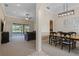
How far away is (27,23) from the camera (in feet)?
11.7

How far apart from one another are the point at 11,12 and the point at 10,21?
32cm

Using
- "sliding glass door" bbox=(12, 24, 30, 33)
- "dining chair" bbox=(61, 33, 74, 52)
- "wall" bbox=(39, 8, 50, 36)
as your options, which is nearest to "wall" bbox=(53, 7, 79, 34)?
"wall" bbox=(39, 8, 50, 36)

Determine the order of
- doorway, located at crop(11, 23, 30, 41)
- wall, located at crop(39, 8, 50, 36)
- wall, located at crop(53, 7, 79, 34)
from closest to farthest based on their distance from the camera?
doorway, located at crop(11, 23, 30, 41) < wall, located at crop(53, 7, 79, 34) < wall, located at crop(39, 8, 50, 36)

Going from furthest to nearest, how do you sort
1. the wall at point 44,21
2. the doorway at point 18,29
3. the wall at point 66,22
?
the wall at point 44,21 → the wall at point 66,22 → the doorway at point 18,29

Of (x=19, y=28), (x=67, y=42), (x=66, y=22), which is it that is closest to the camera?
(x=19, y=28)

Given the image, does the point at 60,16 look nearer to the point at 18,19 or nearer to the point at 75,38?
the point at 75,38

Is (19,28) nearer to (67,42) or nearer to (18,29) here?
(18,29)

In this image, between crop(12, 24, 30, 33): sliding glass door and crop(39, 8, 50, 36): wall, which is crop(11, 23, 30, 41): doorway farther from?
crop(39, 8, 50, 36): wall

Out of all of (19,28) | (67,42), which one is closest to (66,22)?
(67,42)

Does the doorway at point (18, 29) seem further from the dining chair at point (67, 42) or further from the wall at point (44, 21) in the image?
the dining chair at point (67, 42)

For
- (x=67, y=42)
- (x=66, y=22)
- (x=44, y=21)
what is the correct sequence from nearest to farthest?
(x=66, y=22) → (x=67, y=42) → (x=44, y=21)

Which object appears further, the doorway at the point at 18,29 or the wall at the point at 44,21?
the wall at the point at 44,21

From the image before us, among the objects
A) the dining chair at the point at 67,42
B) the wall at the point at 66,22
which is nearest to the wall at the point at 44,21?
the wall at the point at 66,22

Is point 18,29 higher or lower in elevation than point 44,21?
lower
